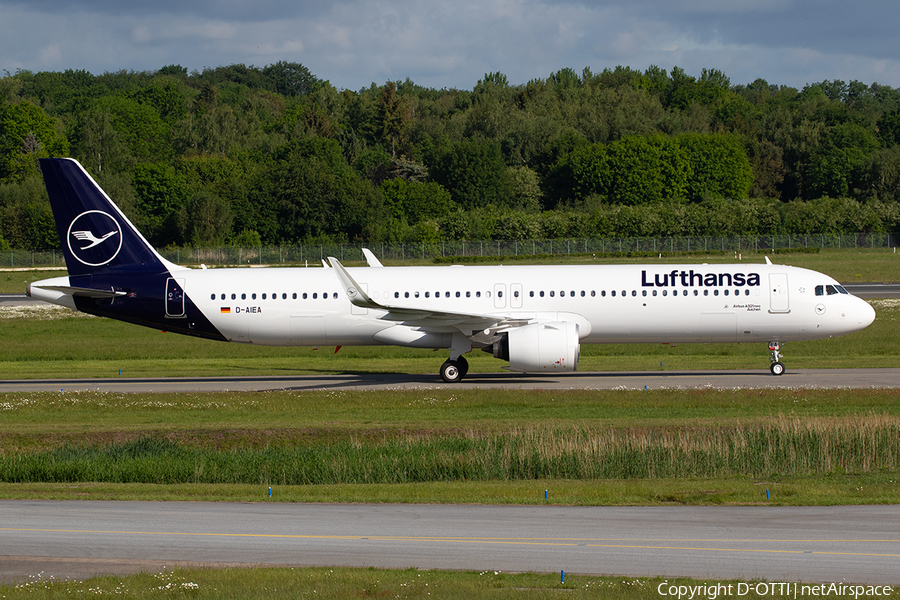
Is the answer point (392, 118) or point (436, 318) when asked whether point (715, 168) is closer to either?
point (392, 118)

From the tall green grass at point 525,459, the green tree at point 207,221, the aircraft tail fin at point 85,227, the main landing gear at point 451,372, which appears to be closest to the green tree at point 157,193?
the green tree at point 207,221

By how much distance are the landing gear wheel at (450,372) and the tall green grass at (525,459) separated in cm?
1118

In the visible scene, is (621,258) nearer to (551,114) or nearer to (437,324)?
(437,324)

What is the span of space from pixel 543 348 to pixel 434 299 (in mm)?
4877

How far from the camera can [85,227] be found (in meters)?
34.3

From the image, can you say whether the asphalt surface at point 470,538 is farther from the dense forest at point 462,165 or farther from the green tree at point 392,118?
the green tree at point 392,118

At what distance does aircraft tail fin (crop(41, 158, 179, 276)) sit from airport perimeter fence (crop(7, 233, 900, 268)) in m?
60.4

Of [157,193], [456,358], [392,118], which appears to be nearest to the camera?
[456,358]

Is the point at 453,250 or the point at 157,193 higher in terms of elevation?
the point at 157,193

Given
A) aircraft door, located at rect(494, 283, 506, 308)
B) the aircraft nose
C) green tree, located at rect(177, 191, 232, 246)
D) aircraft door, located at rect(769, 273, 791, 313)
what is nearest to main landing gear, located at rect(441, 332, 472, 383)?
aircraft door, located at rect(494, 283, 506, 308)

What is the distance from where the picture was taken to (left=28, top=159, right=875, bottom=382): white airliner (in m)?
32.9

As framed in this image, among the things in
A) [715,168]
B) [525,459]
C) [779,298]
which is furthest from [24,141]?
[525,459]

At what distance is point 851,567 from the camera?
40.0 ft

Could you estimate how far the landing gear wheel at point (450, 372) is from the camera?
33.3m
